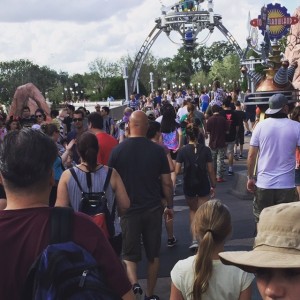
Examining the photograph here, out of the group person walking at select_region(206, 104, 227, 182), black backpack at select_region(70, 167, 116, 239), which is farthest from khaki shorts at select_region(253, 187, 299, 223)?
person walking at select_region(206, 104, 227, 182)

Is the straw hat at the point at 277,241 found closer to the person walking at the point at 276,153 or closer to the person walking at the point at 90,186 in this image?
the person walking at the point at 90,186

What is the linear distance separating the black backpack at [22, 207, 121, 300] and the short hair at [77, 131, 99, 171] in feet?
8.42

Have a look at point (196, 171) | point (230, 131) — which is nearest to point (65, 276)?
point (196, 171)

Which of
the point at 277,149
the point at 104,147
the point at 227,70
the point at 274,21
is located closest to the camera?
the point at 277,149

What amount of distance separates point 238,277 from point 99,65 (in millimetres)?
99394

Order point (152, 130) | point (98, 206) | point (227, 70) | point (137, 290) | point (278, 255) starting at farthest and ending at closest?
point (227, 70) < point (152, 130) < point (137, 290) < point (98, 206) < point (278, 255)

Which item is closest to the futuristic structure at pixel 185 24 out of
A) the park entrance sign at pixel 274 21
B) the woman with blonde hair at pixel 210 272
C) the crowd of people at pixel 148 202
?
the park entrance sign at pixel 274 21

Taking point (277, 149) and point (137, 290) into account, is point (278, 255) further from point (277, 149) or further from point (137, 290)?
point (277, 149)

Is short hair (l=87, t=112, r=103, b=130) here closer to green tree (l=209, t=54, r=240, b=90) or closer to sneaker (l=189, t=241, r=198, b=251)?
sneaker (l=189, t=241, r=198, b=251)

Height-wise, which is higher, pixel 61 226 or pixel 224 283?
pixel 61 226

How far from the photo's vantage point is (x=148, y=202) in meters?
5.57

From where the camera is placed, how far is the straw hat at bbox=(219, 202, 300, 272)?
1787 mm

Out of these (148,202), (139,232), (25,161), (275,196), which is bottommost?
(139,232)

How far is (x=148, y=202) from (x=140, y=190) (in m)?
0.14
